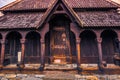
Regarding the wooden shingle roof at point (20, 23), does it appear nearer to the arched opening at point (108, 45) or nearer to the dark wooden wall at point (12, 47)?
the dark wooden wall at point (12, 47)

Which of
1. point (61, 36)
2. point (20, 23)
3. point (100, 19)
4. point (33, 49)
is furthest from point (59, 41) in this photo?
point (100, 19)

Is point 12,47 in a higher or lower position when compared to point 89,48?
higher

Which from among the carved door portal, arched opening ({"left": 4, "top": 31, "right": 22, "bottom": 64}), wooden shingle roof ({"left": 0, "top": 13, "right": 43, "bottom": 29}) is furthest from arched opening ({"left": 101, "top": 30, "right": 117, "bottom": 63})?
arched opening ({"left": 4, "top": 31, "right": 22, "bottom": 64})

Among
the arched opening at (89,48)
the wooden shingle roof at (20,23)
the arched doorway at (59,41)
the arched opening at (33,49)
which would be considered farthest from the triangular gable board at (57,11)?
the arched opening at (33,49)

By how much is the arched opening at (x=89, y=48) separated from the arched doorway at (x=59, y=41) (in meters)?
0.97

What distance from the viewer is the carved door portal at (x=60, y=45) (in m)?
8.66

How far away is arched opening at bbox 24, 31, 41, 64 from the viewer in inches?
353

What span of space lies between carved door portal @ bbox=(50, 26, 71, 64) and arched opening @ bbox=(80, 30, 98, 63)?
1239 millimetres

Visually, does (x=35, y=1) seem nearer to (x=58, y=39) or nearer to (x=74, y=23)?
(x=58, y=39)

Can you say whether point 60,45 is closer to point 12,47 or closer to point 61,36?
point 61,36

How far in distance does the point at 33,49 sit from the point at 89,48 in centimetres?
470

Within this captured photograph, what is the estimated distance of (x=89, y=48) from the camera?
28.7ft

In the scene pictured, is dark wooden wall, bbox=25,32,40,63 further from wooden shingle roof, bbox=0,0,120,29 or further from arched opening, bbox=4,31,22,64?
wooden shingle roof, bbox=0,0,120,29

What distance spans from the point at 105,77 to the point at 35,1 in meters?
9.73
